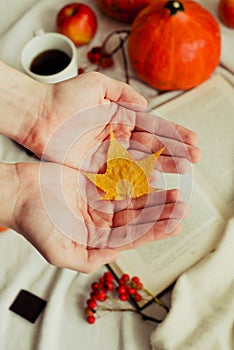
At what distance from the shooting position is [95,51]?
872 millimetres

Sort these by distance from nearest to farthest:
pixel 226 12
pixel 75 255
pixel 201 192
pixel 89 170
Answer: pixel 75 255 < pixel 89 170 < pixel 201 192 < pixel 226 12

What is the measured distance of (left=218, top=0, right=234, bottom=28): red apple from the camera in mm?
852

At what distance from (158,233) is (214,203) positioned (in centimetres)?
20

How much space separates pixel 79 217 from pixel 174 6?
379mm

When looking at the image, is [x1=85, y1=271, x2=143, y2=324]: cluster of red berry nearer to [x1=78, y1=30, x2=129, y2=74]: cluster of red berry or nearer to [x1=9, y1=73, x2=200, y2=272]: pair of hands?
[x1=9, y1=73, x2=200, y2=272]: pair of hands

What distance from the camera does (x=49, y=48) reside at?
0.82 metres

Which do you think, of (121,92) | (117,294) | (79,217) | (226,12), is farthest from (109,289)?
(226,12)

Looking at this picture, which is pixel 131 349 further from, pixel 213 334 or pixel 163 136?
pixel 163 136

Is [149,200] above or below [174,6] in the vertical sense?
below

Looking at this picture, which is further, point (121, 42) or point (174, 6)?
point (121, 42)

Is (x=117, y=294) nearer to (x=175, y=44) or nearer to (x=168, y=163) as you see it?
(x=168, y=163)

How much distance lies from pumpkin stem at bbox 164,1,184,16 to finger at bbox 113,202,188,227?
1.09ft

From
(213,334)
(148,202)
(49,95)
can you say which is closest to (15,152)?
(49,95)

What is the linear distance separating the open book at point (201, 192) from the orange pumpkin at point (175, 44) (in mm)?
36
